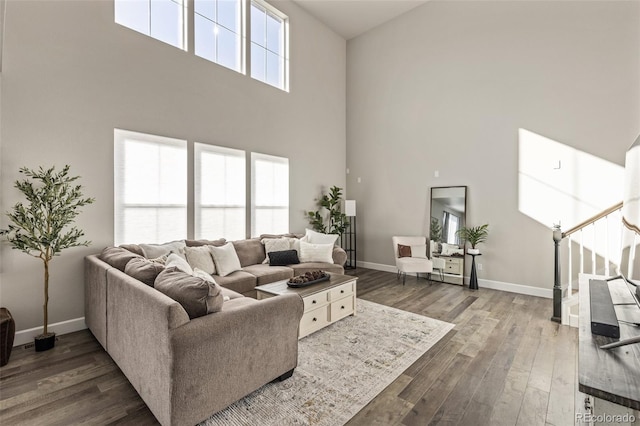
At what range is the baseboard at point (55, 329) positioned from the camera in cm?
305

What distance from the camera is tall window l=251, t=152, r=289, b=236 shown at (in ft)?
17.5

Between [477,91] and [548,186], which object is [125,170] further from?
[548,186]

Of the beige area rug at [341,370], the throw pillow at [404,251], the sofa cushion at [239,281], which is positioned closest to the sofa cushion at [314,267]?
the sofa cushion at [239,281]

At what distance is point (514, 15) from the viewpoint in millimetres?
4859

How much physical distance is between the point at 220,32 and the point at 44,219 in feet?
12.3

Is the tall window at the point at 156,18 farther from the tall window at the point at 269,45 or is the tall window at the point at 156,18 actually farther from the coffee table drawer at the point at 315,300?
the coffee table drawer at the point at 315,300

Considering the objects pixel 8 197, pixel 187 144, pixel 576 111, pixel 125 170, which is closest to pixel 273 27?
pixel 187 144

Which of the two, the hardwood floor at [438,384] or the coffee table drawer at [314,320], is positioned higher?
the coffee table drawer at [314,320]

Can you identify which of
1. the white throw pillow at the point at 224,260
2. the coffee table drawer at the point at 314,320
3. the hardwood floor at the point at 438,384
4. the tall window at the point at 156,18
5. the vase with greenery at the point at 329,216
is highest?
the tall window at the point at 156,18

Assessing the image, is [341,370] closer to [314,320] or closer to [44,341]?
[314,320]

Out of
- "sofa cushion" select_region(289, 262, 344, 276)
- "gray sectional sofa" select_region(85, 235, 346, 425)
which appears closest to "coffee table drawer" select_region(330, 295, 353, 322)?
"sofa cushion" select_region(289, 262, 344, 276)

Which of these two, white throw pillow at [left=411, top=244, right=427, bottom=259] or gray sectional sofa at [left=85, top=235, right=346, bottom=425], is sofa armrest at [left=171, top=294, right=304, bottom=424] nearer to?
gray sectional sofa at [left=85, top=235, right=346, bottom=425]

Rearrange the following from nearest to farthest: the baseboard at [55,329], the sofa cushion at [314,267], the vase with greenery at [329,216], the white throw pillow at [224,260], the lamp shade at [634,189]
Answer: the lamp shade at [634,189], the baseboard at [55,329], the white throw pillow at [224,260], the sofa cushion at [314,267], the vase with greenery at [329,216]

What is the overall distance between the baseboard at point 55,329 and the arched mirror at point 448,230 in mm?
5493
